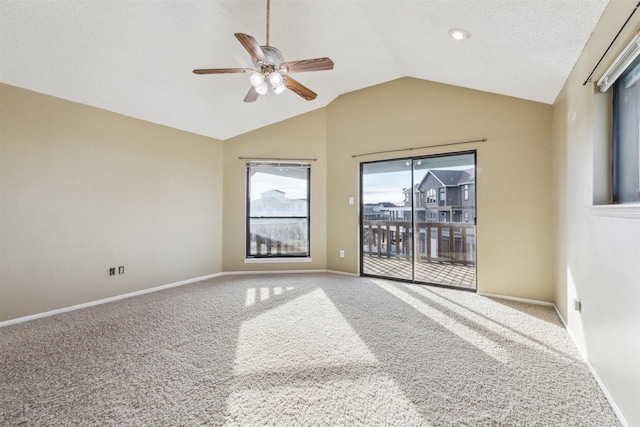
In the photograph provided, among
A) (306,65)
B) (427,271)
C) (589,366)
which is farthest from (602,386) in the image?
(306,65)

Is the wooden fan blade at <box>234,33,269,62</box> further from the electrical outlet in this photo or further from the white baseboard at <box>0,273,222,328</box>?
the white baseboard at <box>0,273,222,328</box>

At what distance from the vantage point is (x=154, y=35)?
2.68 metres

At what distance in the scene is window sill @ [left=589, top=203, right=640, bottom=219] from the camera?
1.42m

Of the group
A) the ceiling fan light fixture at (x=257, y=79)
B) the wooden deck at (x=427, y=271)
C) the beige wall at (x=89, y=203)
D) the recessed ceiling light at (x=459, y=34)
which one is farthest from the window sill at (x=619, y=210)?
the beige wall at (x=89, y=203)

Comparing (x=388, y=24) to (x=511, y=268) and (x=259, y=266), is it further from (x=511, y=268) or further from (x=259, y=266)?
(x=259, y=266)

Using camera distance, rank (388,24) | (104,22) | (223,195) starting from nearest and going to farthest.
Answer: (104,22)
(388,24)
(223,195)

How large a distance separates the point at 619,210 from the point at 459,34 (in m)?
1.82

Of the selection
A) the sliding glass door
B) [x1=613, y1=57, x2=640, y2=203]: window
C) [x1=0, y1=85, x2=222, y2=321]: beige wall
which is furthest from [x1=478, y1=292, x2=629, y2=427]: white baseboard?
[x1=0, y1=85, x2=222, y2=321]: beige wall


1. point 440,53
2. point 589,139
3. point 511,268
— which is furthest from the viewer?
point 511,268

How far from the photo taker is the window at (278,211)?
199 inches

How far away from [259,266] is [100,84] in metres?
3.27

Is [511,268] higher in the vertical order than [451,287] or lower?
higher

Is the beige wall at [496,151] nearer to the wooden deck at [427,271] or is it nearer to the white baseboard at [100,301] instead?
the wooden deck at [427,271]

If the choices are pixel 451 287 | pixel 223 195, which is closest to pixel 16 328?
pixel 223 195
